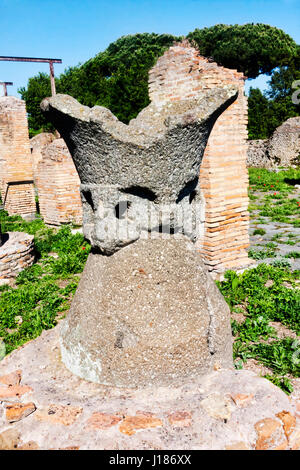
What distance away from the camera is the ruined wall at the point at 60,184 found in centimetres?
952

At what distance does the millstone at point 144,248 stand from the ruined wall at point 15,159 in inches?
428

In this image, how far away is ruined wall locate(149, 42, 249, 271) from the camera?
4.89 metres

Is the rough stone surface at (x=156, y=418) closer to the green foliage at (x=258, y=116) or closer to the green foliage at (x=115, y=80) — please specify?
the green foliage at (x=115, y=80)

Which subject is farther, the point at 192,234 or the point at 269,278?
the point at 269,278

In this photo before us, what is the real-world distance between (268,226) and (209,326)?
6.83 metres

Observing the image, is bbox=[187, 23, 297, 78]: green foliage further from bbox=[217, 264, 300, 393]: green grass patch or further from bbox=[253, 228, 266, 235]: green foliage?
bbox=[217, 264, 300, 393]: green grass patch

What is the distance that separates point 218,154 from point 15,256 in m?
3.91

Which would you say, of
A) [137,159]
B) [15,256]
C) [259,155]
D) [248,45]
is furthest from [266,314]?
[248,45]

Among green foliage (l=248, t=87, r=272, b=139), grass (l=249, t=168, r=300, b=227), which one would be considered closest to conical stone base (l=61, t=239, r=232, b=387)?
grass (l=249, t=168, r=300, b=227)

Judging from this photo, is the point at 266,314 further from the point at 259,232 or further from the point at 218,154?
the point at 259,232

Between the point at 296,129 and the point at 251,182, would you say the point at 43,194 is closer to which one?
the point at 251,182

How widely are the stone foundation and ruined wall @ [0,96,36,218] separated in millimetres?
5796
